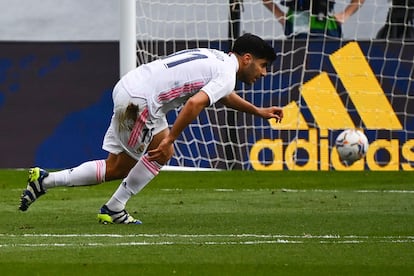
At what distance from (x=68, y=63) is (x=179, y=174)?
9.17 ft

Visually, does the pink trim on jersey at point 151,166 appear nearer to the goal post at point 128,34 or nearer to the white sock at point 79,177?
Answer: the white sock at point 79,177

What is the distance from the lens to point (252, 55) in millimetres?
9422

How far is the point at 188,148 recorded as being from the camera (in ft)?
55.3

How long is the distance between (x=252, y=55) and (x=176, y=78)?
0.59 meters

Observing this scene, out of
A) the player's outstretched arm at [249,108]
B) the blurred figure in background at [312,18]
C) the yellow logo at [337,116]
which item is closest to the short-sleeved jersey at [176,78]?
the player's outstretched arm at [249,108]

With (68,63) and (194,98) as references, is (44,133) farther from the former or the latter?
(194,98)

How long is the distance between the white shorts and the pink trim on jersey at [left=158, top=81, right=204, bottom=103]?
141mm

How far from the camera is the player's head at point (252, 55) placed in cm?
941

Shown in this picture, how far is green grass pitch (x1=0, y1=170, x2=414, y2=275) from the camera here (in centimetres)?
723

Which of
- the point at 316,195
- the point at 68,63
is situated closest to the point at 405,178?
the point at 316,195

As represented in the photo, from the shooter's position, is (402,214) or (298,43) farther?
(298,43)

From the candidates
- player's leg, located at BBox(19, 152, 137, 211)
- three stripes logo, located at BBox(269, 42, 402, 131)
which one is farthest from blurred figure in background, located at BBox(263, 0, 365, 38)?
player's leg, located at BBox(19, 152, 137, 211)

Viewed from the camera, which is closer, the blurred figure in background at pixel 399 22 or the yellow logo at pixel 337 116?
the yellow logo at pixel 337 116

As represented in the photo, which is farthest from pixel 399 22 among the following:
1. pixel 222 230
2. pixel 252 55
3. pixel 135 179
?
pixel 222 230
